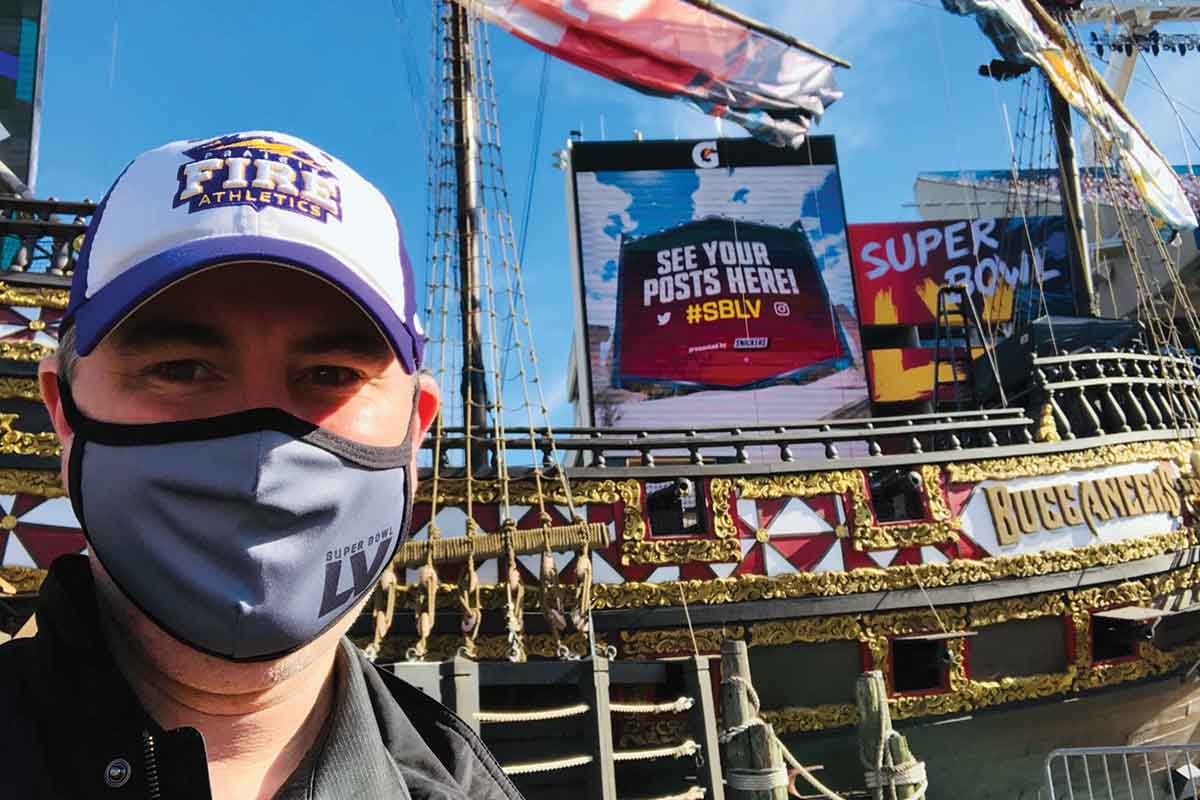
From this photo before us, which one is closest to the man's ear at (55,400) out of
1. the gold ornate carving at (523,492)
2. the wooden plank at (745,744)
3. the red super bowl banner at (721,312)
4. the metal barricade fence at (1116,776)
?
the wooden plank at (745,744)

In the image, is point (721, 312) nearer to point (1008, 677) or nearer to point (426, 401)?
point (1008, 677)

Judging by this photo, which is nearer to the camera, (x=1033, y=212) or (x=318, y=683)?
(x=318, y=683)

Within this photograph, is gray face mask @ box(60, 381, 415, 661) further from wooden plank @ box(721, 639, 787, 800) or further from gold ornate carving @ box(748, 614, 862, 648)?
gold ornate carving @ box(748, 614, 862, 648)

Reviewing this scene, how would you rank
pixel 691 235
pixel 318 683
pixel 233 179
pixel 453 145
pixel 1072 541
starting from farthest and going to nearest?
pixel 691 235, pixel 453 145, pixel 1072 541, pixel 318 683, pixel 233 179

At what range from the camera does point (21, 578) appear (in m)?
6.69

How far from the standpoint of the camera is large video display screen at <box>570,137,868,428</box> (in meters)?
22.9

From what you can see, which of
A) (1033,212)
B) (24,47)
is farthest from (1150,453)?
(1033,212)

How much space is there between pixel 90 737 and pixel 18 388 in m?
7.56

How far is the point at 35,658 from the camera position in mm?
1031

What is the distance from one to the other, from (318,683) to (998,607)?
944 cm

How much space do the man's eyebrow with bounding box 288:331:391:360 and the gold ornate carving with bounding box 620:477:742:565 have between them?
286 inches

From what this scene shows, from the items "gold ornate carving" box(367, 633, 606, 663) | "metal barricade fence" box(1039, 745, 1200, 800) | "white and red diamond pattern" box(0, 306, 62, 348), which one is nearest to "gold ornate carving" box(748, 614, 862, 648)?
"gold ornate carving" box(367, 633, 606, 663)

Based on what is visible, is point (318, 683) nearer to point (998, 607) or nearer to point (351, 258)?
point (351, 258)

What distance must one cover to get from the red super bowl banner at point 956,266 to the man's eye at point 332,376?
82.8 feet
